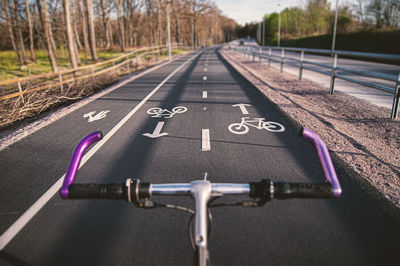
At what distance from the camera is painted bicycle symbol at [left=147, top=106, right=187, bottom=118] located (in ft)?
26.4

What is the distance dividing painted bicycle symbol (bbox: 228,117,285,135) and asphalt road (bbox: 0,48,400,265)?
0.65ft

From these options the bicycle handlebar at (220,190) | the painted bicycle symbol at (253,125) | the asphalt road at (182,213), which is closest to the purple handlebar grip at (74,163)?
the bicycle handlebar at (220,190)

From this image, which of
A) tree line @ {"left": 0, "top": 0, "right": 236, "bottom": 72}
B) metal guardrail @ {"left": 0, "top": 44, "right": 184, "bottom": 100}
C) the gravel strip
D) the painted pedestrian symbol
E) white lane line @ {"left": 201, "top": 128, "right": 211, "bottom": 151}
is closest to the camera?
the gravel strip

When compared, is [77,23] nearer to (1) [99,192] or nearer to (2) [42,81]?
(2) [42,81]

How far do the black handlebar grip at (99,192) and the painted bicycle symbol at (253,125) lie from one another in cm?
487

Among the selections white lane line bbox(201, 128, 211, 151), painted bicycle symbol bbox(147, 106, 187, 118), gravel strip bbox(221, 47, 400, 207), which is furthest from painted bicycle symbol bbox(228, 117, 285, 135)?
painted bicycle symbol bbox(147, 106, 187, 118)

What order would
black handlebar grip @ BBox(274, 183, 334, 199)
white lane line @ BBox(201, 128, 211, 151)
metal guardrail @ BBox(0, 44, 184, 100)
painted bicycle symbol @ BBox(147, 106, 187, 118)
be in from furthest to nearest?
metal guardrail @ BBox(0, 44, 184, 100)
painted bicycle symbol @ BBox(147, 106, 187, 118)
white lane line @ BBox(201, 128, 211, 151)
black handlebar grip @ BBox(274, 183, 334, 199)

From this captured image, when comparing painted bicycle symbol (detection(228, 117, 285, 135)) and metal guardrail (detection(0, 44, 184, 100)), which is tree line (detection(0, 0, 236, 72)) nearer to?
metal guardrail (detection(0, 44, 184, 100))

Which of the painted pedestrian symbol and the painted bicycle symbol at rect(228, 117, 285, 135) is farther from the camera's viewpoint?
the painted pedestrian symbol

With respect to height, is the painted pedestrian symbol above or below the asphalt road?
above

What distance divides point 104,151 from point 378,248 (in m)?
4.45

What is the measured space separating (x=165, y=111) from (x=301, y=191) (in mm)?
7164

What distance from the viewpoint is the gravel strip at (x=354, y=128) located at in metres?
4.25

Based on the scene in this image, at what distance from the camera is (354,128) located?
6.75 meters
